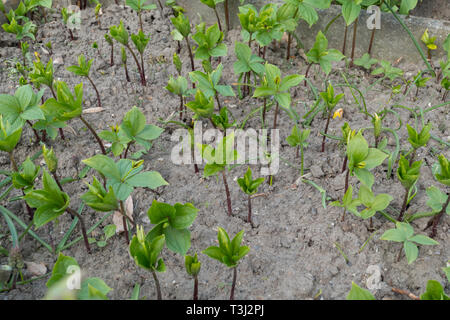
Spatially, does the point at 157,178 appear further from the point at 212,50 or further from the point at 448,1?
the point at 448,1

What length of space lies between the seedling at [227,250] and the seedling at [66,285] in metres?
0.38

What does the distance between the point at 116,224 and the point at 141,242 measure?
53 centimetres

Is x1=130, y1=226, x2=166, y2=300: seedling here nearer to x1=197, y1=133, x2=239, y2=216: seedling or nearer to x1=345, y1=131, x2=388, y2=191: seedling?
x1=197, y1=133, x2=239, y2=216: seedling

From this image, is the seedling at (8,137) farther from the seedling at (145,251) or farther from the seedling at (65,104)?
the seedling at (145,251)

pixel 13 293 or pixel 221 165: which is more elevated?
pixel 221 165

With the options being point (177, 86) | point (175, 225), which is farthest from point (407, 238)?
point (177, 86)

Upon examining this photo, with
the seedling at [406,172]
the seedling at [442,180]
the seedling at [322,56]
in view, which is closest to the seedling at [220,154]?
the seedling at [406,172]

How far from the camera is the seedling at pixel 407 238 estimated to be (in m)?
1.71

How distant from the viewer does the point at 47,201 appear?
1688mm

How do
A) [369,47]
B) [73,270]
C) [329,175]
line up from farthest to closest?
[369,47], [329,175], [73,270]

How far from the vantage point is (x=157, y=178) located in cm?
180

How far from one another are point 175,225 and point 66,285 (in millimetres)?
456

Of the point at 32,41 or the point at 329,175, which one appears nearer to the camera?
the point at 329,175

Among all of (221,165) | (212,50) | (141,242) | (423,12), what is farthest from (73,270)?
(423,12)
